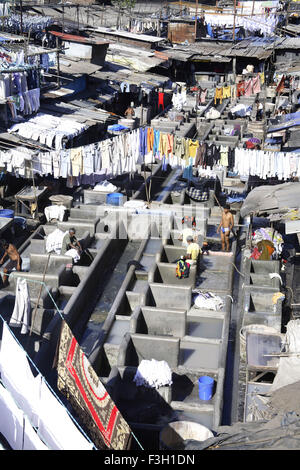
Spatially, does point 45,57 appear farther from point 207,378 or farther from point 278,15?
point 278,15

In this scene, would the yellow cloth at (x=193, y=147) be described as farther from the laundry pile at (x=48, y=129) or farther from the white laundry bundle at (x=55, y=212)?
the white laundry bundle at (x=55, y=212)

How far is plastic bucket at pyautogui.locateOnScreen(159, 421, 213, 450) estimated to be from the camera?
11.4 m

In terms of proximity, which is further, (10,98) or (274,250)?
(10,98)

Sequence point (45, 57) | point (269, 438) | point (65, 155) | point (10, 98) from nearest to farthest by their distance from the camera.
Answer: point (269, 438)
point (65, 155)
point (10, 98)
point (45, 57)

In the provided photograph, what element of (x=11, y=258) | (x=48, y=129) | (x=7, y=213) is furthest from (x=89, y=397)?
(x=48, y=129)

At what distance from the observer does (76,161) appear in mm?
20781

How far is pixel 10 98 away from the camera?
22.1 m

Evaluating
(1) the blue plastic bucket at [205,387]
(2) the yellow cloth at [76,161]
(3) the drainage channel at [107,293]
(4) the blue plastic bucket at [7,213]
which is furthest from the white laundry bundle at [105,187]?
(1) the blue plastic bucket at [205,387]

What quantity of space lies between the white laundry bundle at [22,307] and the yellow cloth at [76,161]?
7.90 meters

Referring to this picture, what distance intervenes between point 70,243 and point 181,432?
8.49 m

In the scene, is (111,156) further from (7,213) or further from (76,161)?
(7,213)

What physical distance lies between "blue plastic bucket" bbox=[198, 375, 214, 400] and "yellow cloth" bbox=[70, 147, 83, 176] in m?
10.2

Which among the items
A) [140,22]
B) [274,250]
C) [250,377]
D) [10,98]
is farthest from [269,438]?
[140,22]

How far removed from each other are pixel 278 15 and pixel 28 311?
50843mm
